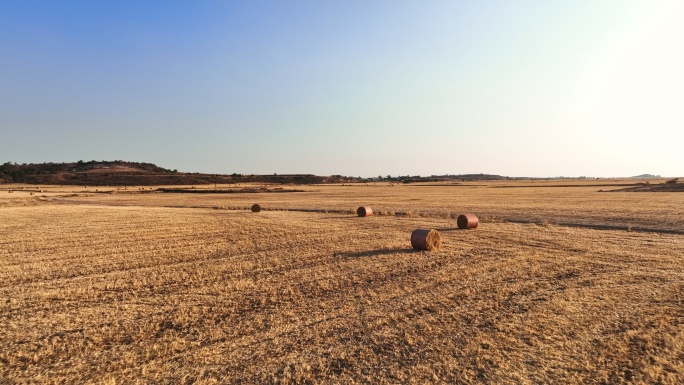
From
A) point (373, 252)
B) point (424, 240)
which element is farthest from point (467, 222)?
point (373, 252)

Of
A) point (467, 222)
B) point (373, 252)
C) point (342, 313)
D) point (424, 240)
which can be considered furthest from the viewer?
point (467, 222)

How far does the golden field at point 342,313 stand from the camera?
5688mm

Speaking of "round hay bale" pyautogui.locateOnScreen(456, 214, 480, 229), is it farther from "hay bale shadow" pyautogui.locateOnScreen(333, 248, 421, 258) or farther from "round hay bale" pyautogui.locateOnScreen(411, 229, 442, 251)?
"hay bale shadow" pyautogui.locateOnScreen(333, 248, 421, 258)

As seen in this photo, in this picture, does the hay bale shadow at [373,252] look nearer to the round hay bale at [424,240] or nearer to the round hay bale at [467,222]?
the round hay bale at [424,240]

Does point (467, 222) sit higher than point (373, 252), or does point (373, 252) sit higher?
point (467, 222)

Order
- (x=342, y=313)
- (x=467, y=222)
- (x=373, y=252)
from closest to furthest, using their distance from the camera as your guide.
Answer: (x=342, y=313), (x=373, y=252), (x=467, y=222)

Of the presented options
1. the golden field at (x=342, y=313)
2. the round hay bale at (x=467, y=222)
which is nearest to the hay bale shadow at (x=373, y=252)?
the golden field at (x=342, y=313)

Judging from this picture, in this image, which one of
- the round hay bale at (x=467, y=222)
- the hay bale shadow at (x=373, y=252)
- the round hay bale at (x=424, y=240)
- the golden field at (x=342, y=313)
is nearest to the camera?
the golden field at (x=342, y=313)

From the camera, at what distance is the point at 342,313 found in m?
7.87

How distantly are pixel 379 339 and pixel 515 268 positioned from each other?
6.30 metres

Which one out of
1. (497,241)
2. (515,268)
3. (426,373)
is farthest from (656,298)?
(497,241)

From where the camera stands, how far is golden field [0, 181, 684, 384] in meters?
5.69

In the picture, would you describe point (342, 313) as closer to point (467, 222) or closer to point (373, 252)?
point (373, 252)

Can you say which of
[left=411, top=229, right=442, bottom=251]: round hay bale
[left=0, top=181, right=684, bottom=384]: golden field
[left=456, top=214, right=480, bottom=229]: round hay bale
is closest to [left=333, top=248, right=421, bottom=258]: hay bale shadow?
[left=0, top=181, right=684, bottom=384]: golden field
